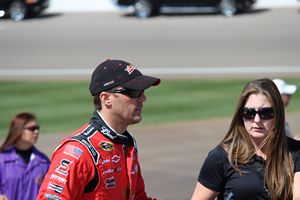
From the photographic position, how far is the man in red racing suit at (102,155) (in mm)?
4496

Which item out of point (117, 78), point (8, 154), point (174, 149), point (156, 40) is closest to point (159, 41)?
point (156, 40)

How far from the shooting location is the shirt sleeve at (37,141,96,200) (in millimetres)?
4477

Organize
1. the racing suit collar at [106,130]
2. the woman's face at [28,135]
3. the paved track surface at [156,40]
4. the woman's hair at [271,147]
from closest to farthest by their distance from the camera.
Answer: the racing suit collar at [106,130] < the woman's hair at [271,147] < the woman's face at [28,135] < the paved track surface at [156,40]

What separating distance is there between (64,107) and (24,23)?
55.5 feet

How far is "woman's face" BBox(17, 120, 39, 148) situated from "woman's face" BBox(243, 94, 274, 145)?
377cm

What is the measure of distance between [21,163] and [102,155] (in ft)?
12.6

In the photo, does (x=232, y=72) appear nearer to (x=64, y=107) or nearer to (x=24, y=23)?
(x=64, y=107)

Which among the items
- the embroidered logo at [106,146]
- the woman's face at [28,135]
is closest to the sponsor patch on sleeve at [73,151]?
the embroidered logo at [106,146]

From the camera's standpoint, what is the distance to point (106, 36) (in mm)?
30500

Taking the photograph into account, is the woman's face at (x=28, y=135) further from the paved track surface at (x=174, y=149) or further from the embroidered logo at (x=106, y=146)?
the embroidered logo at (x=106, y=146)

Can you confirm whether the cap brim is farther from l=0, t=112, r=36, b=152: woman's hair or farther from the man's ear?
l=0, t=112, r=36, b=152: woman's hair

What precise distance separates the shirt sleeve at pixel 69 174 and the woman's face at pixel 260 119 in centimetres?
109

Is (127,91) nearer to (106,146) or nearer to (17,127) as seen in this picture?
(106,146)

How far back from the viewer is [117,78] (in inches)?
189
